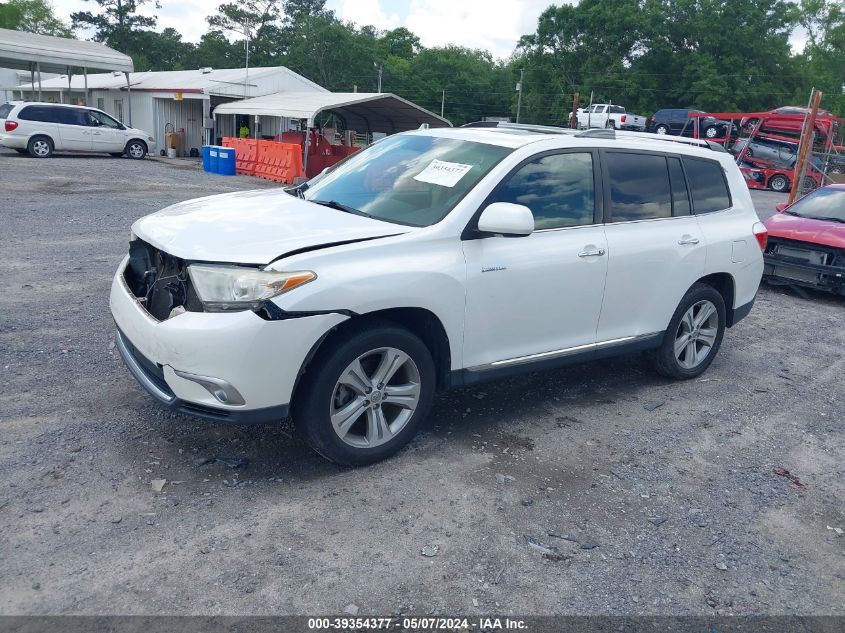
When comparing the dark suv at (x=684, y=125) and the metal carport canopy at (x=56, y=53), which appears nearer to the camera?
the metal carport canopy at (x=56, y=53)

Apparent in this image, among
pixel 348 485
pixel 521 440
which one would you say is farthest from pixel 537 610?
pixel 521 440

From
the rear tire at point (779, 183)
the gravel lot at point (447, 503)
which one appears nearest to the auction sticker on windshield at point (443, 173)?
the gravel lot at point (447, 503)

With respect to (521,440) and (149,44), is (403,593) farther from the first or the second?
(149,44)

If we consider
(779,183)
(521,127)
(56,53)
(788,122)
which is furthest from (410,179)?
(788,122)

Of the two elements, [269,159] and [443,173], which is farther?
[269,159]

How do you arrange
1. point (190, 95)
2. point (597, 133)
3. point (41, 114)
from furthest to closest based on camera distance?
1. point (190, 95)
2. point (41, 114)
3. point (597, 133)

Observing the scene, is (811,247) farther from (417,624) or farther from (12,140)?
(12,140)

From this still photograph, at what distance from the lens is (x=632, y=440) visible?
15.5 feet

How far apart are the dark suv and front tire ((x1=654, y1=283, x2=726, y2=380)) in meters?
30.3

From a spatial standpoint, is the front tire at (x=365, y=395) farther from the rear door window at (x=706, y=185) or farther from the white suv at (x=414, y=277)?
the rear door window at (x=706, y=185)

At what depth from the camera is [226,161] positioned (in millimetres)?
22875

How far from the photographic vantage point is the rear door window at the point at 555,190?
4512 millimetres

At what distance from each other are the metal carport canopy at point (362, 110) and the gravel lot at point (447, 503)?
1584 cm

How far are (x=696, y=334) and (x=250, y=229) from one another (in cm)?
368
